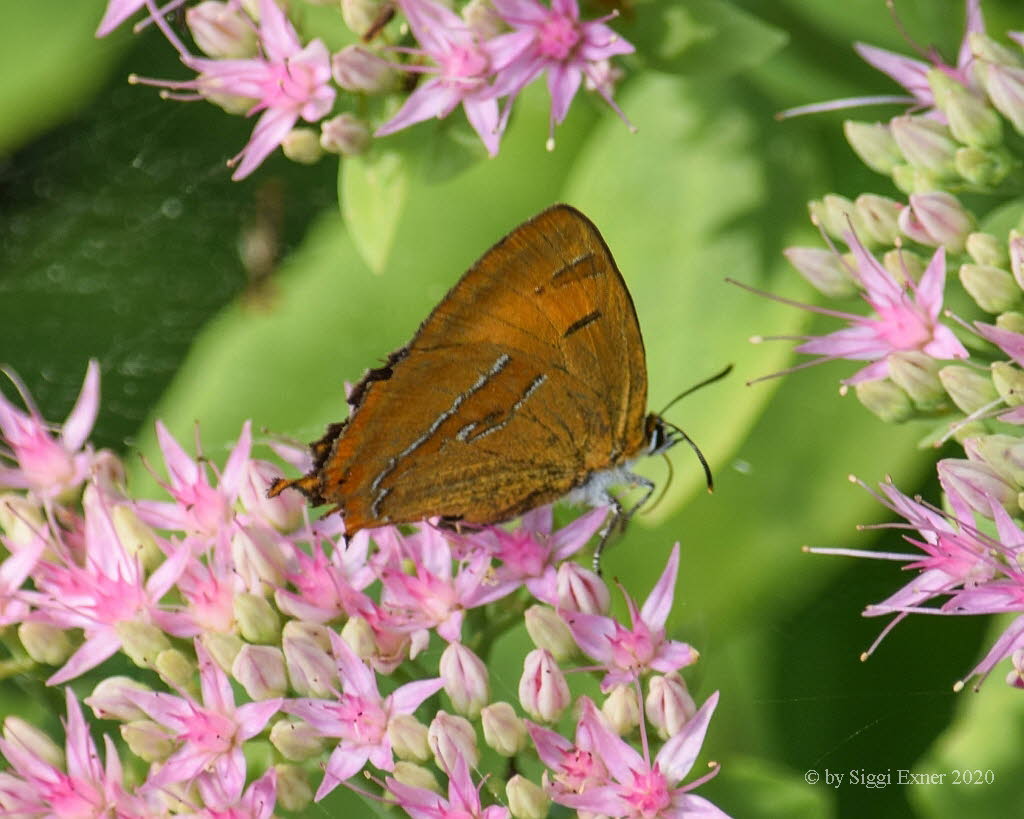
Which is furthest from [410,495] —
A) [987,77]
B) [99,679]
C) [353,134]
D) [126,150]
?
[126,150]

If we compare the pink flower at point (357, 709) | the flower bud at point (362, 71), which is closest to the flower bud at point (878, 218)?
the flower bud at point (362, 71)

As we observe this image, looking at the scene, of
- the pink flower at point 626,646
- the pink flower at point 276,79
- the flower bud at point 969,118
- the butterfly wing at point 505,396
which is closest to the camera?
the butterfly wing at point 505,396

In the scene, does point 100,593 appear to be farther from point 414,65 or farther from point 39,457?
point 414,65

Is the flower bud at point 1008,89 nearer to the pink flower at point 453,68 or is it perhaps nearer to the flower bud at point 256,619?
the pink flower at point 453,68

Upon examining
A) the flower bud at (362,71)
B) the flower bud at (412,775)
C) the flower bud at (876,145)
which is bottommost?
the flower bud at (412,775)

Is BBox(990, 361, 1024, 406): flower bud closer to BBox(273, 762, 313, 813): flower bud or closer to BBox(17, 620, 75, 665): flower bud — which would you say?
BBox(273, 762, 313, 813): flower bud

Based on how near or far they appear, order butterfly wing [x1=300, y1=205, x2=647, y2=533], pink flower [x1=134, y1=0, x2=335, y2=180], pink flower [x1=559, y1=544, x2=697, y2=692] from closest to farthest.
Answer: butterfly wing [x1=300, y1=205, x2=647, y2=533], pink flower [x1=559, y1=544, x2=697, y2=692], pink flower [x1=134, y1=0, x2=335, y2=180]

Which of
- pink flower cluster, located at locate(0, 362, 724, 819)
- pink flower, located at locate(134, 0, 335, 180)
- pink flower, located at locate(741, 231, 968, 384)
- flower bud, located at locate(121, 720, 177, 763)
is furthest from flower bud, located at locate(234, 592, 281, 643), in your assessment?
pink flower, located at locate(741, 231, 968, 384)
